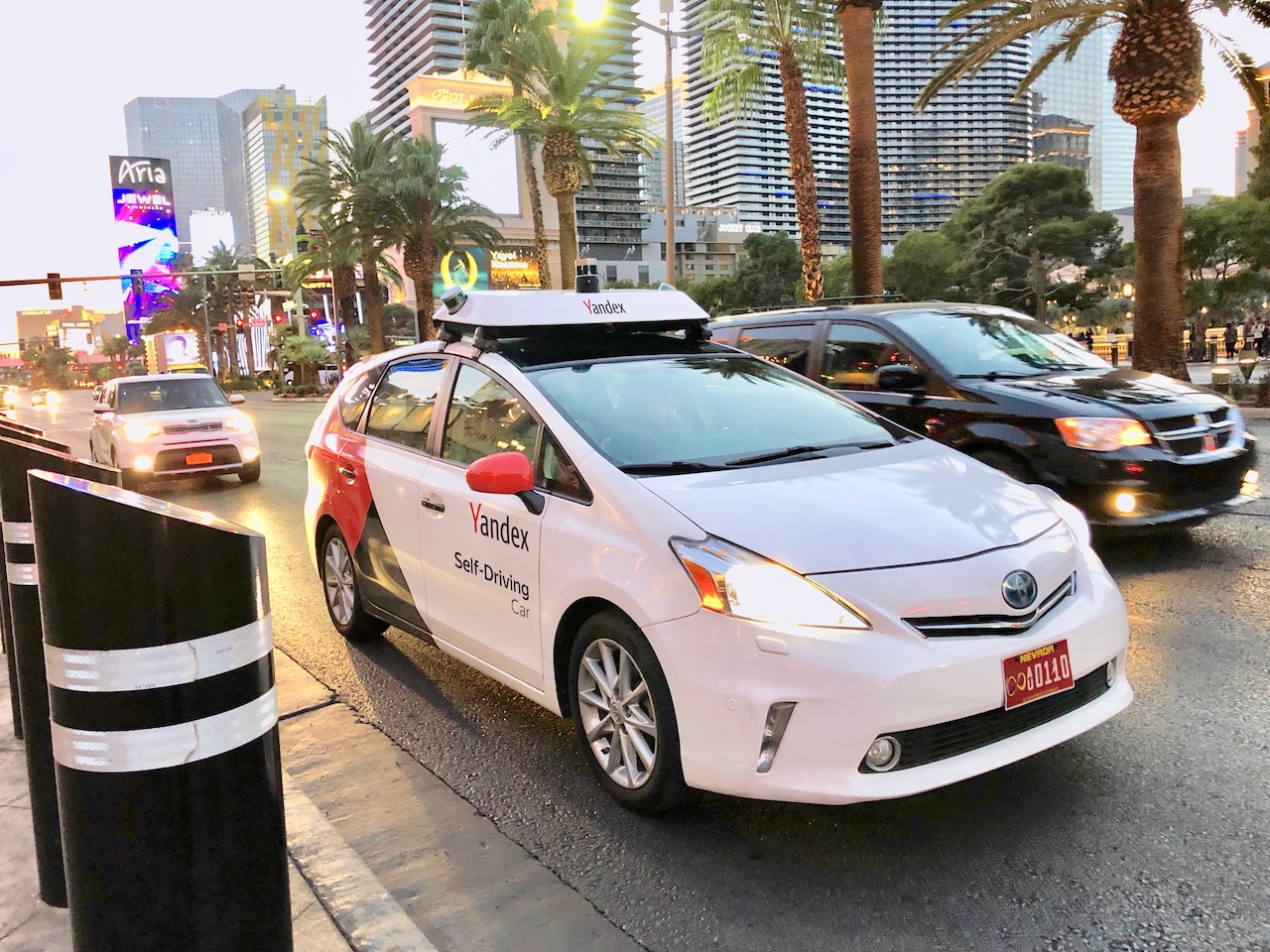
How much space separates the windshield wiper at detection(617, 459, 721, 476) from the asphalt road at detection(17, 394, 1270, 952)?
1.16 meters

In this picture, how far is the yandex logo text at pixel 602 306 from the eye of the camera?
182 inches

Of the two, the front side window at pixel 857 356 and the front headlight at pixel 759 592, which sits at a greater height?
the front side window at pixel 857 356

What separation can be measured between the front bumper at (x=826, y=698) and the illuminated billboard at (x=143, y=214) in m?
93.3

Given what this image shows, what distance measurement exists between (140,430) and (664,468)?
11.4m

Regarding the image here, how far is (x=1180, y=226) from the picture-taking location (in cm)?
1464

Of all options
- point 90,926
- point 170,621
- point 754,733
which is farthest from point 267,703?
point 754,733

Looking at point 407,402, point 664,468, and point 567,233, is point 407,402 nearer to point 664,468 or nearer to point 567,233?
point 664,468

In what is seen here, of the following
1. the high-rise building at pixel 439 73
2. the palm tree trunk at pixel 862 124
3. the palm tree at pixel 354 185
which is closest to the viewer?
the palm tree trunk at pixel 862 124

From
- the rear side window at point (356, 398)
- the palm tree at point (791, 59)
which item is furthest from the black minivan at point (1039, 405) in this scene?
the palm tree at point (791, 59)

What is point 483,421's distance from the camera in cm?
432

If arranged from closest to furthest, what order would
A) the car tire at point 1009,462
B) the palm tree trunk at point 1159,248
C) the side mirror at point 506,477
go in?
the side mirror at point 506,477 → the car tire at point 1009,462 → the palm tree trunk at point 1159,248

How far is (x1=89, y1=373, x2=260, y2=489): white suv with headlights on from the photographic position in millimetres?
12906

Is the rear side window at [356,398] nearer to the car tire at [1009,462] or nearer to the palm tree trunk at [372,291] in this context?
the car tire at [1009,462]

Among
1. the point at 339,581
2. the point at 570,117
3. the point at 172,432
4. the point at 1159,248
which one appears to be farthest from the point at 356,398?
the point at 570,117
